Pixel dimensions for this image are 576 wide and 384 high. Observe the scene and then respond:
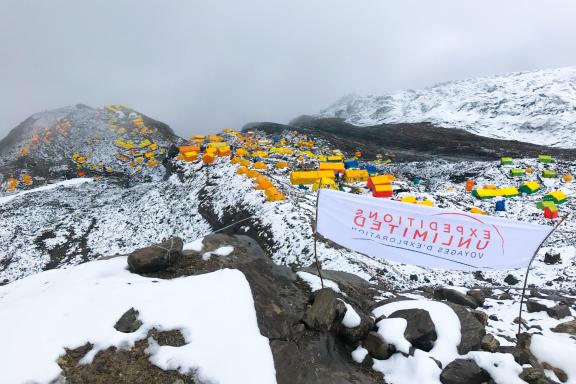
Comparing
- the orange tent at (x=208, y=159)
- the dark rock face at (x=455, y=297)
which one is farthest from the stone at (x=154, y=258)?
the orange tent at (x=208, y=159)

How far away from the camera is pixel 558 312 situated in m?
9.76

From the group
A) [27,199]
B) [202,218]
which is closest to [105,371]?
[202,218]

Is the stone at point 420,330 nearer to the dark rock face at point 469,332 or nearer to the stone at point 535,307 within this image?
the dark rock face at point 469,332

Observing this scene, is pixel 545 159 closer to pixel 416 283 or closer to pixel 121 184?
pixel 416 283

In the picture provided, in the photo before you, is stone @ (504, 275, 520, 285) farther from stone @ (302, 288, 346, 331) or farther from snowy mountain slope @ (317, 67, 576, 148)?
snowy mountain slope @ (317, 67, 576, 148)

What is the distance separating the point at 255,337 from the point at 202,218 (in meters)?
18.4

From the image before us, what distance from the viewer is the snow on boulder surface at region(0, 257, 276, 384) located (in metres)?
5.05

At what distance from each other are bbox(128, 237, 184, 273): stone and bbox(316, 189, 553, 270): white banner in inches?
152

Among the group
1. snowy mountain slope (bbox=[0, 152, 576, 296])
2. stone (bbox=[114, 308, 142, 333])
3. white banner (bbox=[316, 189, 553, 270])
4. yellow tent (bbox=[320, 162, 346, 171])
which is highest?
white banner (bbox=[316, 189, 553, 270])

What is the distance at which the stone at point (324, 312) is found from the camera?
6895 millimetres

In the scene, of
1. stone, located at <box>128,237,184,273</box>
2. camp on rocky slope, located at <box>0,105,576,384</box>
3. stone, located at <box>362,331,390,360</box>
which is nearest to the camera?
camp on rocky slope, located at <box>0,105,576,384</box>

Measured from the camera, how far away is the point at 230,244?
10000 mm

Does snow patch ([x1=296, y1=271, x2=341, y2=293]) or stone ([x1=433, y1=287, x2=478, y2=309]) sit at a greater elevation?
snow patch ([x1=296, y1=271, x2=341, y2=293])

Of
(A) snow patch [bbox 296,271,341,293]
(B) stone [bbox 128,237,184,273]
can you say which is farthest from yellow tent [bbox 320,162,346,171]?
(B) stone [bbox 128,237,184,273]
